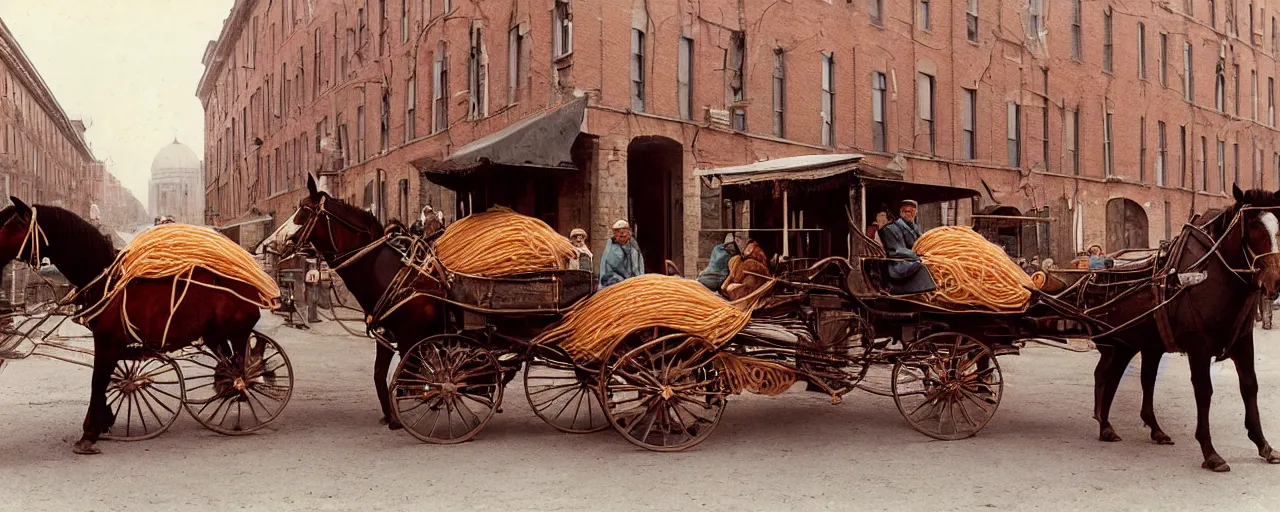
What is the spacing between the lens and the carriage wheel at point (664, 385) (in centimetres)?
564

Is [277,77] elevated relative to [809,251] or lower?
elevated

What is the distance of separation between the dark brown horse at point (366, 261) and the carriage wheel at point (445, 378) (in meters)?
0.26

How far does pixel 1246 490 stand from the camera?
473 centimetres

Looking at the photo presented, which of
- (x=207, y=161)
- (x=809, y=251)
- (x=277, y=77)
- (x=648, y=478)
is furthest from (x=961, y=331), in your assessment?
(x=207, y=161)

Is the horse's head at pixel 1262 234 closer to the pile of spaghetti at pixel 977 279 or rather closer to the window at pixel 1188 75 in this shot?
the pile of spaghetti at pixel 977 279

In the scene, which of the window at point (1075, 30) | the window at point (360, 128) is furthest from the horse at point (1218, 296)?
the window at point (1075, 30)

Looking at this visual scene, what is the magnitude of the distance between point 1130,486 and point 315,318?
13.9m

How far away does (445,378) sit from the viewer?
5887mm

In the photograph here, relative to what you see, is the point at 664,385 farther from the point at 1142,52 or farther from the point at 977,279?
the point at 1142,52

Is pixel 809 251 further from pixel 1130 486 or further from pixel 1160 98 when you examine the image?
pixel 1160 98

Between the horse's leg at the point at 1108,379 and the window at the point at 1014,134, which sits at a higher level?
the window at the point at 1014,134

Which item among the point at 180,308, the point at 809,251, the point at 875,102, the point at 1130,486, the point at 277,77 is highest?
the point at 277,77

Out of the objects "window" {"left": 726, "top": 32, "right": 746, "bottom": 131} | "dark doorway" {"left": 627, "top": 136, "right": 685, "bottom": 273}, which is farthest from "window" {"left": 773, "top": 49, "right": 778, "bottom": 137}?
"dark doorway" {"left": 627, "top": 136, "right": 685, "bottom": 273}

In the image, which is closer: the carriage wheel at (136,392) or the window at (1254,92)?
the carriage wheel at (136,392)
